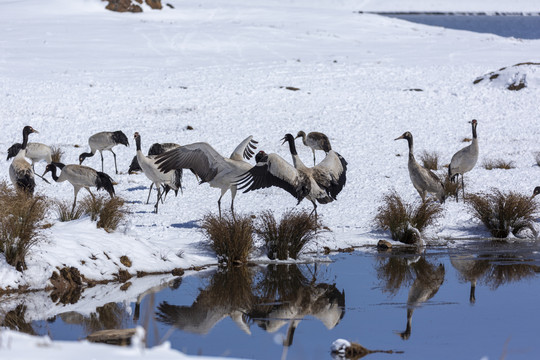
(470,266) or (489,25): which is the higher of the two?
(489,25)

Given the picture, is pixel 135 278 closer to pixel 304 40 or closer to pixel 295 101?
pixel 295 101

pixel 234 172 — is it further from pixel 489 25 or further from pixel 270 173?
pixel 489 25

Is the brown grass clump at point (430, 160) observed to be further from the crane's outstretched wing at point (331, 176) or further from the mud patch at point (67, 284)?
the mud patch at point (67, 284)

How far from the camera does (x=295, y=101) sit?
2656 cm

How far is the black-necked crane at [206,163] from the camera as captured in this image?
12156 mm

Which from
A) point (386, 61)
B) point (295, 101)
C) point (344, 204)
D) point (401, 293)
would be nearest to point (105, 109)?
point (295, 101)

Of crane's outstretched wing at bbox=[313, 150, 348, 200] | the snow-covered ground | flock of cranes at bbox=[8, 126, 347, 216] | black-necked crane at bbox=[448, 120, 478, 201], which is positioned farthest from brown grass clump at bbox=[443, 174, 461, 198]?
crane's outstretched wing at bbox=[313, 150, 348, 200]

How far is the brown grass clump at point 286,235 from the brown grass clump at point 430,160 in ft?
26.3

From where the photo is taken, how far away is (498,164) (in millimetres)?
19078

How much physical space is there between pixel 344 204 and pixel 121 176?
5.32 metres

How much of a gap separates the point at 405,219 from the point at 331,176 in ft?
4.40

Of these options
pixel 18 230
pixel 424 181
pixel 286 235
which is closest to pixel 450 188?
pixel 424 181

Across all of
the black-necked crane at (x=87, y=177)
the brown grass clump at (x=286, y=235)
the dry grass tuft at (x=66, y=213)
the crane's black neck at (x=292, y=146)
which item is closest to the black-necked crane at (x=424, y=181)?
the crane's black neck at (x=292, y=146)

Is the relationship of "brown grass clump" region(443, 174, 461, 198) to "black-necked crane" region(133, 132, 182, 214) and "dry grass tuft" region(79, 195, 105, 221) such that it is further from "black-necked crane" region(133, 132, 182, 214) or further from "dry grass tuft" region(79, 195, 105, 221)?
"dry grass tuft" region(79, 195, 105, 221)
